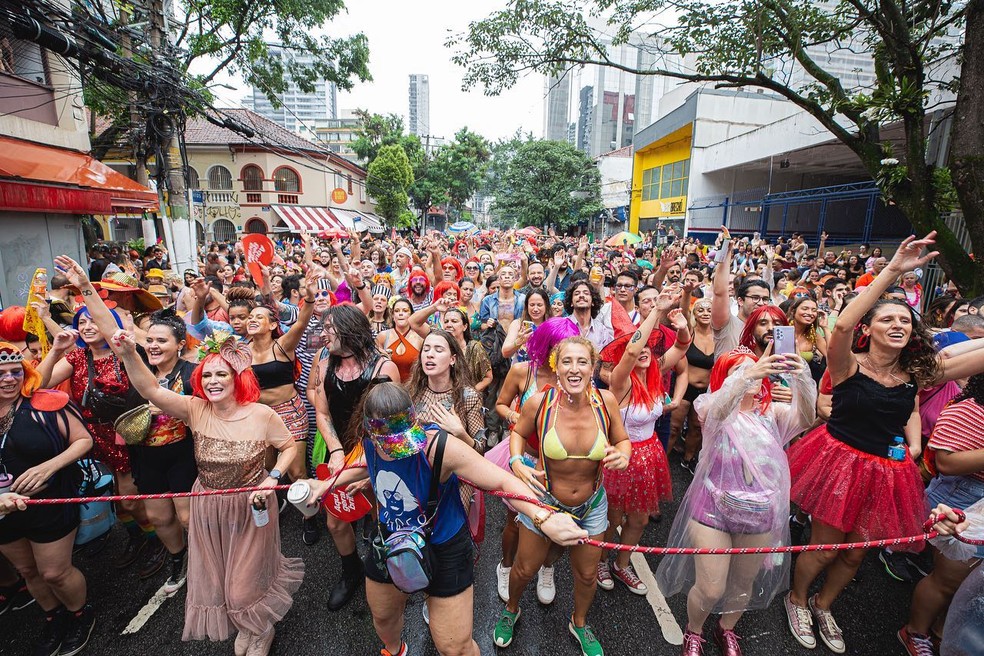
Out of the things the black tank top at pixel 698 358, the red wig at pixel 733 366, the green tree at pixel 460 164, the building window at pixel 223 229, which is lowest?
the black tank top at pixel 698 358

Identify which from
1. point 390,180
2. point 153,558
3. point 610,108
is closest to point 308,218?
point 390,180

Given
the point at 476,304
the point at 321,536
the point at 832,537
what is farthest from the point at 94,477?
the point at 832,537

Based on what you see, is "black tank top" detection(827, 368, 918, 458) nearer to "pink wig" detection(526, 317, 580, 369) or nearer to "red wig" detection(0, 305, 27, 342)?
"pink wig" detection(526, 317, 580, 369)

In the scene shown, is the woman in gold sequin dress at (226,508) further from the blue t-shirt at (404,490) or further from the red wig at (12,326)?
the red wig at (12,326)

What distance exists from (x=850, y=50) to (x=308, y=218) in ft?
92.8

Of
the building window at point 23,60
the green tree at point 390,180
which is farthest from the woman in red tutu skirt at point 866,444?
the green tree at point 390,180

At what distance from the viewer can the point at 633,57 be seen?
82625mm

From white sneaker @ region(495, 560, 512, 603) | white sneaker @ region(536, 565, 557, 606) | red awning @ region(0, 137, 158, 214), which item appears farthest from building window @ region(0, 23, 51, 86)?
white sneaker @ region(536, 565, 557, 606)

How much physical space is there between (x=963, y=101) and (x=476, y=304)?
6.30 meters

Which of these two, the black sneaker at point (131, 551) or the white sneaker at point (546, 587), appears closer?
the white sneaker at point (546, 587)

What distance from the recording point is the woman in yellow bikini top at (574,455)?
270 cm

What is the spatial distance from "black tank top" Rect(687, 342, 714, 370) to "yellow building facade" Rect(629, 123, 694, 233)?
2208 cm

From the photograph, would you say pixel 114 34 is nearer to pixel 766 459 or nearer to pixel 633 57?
pixel 766 459

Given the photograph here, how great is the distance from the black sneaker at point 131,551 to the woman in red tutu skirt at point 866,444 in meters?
4.82
